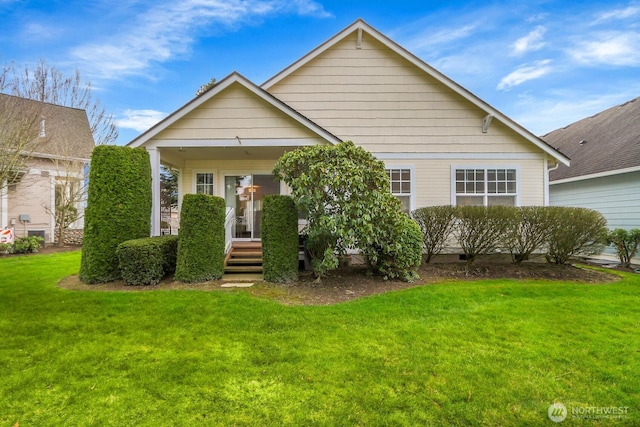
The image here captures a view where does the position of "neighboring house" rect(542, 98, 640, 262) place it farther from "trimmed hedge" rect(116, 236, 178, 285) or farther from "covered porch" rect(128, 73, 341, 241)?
"trimmed hedge" rect(116, 236, 178, 285)

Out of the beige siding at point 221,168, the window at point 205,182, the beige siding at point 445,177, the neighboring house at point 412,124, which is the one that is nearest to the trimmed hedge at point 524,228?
the beige siding at point 445,177

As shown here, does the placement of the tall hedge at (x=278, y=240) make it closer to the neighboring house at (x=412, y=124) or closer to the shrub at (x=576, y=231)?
the neighboring house at (x=412, y=124)

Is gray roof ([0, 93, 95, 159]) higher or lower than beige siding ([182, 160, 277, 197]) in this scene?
higher

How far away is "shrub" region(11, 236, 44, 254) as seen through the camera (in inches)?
479

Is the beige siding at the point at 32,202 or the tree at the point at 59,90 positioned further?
the beige siding at the point at 32,202

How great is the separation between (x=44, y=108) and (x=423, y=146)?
1898cm

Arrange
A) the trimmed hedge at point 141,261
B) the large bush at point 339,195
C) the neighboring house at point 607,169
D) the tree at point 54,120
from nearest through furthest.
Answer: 1. the large bush at point 339,195
2. the trimmed hedge at point 141,261
3. the neighboring house at point 607,169
4. the tree at point 54,120

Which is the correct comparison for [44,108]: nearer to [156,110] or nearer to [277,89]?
[156,110]

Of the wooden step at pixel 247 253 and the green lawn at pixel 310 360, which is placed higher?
the wooden step at pixel 247 253

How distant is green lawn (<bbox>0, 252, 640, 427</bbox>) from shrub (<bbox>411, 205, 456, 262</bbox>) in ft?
8.67

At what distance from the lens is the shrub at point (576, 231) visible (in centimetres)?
778

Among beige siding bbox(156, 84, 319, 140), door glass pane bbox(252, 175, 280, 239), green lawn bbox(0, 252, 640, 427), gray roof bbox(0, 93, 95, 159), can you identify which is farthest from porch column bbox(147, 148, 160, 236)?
gray roof bbox(0, 93, 95, 159)

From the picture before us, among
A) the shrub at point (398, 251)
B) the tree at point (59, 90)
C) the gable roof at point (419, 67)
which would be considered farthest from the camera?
the tree at point (59, 90)

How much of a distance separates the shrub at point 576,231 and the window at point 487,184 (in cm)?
189
